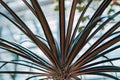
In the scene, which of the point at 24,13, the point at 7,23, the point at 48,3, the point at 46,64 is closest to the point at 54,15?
the point at 48,3

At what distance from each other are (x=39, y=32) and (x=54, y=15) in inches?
16.1

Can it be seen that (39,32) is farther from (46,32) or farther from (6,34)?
(46,32)

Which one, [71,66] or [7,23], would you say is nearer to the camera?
[71,66]

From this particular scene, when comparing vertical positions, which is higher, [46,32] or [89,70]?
[46,32]

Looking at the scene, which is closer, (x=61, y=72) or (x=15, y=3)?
(x=61, y=72)

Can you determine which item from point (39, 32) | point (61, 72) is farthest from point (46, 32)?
Result: point (39, 32)

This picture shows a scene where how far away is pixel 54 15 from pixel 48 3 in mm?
290

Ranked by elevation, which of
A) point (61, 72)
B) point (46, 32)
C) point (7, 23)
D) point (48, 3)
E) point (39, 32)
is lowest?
point (61, 72)

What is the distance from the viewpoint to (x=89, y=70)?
1154mm

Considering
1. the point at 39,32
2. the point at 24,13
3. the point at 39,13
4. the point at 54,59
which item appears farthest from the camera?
the point at 24,13

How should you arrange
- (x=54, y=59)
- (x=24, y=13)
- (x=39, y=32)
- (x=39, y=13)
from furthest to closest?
1. (x=24, y=13)
2. (x=39, y=32)
3. (x=54, y=59)
4. (x=39, y=13)

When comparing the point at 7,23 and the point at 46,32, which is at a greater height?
the point at 7,23

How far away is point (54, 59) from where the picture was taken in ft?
3.70

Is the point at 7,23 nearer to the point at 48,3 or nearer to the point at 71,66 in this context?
the point at 48,3
